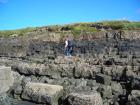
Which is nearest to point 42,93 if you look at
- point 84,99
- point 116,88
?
point 84,99

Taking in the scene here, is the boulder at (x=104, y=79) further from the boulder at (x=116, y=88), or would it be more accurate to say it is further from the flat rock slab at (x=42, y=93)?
the flat rock slab at (x=42, y=93)

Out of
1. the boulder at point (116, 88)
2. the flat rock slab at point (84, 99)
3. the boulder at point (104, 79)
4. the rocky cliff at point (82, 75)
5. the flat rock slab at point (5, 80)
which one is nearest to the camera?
the flat rock slab at point (84, 99)

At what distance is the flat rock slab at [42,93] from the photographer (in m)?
11.2

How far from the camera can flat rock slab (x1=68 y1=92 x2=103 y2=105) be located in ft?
32.6

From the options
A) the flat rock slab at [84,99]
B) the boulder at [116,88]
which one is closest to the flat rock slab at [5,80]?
the flat rock slab at [84,99]

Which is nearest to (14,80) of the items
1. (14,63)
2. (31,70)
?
(31,70)

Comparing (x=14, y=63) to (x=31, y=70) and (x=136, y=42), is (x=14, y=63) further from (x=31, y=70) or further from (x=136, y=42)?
(x=136, y=42)

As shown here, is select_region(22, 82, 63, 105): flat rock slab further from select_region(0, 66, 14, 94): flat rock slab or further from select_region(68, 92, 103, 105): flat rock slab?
select_region(0, 66, 14, 94): flat rock slab

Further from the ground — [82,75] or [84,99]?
[82,75]

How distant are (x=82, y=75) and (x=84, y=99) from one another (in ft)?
11.5

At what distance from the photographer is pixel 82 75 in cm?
1342

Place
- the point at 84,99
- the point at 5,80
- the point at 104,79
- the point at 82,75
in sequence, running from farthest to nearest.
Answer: the point at 82,75
the point at 5,80
the point at 104,79
the point at 84,99

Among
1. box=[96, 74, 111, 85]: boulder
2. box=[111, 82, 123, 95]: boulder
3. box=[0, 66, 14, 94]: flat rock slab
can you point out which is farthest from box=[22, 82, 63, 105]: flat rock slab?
box=[111, 82, 123, 95]: boulder

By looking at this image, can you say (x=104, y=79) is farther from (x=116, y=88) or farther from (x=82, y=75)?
(x=82, y=75)
